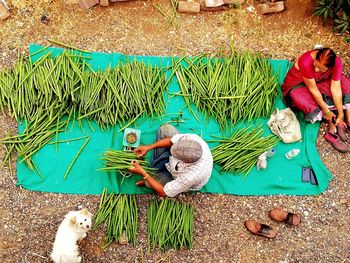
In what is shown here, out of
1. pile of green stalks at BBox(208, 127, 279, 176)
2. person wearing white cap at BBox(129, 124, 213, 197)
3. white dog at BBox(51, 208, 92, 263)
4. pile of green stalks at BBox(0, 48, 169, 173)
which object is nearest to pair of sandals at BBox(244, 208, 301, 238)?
pile of green stalks at BBox(208, 127, 279, 176)

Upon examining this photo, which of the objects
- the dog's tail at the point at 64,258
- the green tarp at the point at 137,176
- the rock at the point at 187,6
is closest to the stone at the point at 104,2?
the green tarp at the point at 137,176

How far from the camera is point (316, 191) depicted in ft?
14.1

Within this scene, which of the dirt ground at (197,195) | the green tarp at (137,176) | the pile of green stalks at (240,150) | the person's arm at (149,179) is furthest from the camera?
the pile of green stalks at (240,150)

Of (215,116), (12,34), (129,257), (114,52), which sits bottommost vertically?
(129,257)

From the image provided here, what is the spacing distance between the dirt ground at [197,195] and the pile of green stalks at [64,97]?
0.79 ft

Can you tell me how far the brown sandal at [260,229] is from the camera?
4055mm

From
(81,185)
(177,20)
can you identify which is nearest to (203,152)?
(81,185)

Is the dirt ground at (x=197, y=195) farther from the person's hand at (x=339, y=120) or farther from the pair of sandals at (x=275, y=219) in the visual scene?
the person's hand at (x=339, y=120)

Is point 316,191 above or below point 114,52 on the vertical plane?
below

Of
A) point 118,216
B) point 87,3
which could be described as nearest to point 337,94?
point 118,216

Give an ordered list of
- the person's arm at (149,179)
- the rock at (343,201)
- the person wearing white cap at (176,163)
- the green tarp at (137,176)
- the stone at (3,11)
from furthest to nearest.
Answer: the stone at (3,11), the rock at (343,201), the green tarp at (137,176), the person's arm at (149,179), the person wearing white cap at (176,163)

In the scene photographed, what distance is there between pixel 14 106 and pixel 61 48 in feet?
2.66

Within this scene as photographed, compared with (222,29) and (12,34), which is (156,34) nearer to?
(222,29)

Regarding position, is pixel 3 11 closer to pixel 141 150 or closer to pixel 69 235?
pixel 141 150
